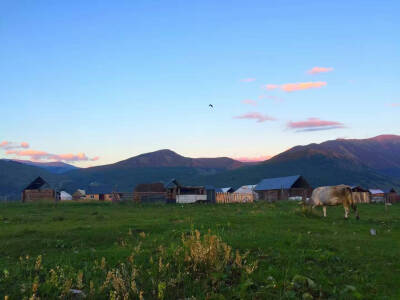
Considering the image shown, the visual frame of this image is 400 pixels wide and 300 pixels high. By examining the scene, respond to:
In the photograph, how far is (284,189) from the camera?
7362cm

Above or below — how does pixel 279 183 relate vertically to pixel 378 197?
above

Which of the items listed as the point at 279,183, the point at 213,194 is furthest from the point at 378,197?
the point at 213,194

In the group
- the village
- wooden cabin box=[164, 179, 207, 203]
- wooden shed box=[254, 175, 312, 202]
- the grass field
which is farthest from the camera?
wooden shed box=[254, 175, 312, 202]

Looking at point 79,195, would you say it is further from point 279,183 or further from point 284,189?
point 284,189

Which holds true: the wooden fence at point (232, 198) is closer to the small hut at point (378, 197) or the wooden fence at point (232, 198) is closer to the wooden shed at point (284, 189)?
the wooden shed at point (284, 189)

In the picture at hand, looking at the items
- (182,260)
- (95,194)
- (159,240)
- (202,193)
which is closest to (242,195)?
(202,193)

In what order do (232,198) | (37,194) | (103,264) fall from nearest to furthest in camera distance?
(103,264)
(232,198)
(37,194)

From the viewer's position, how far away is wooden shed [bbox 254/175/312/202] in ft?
237

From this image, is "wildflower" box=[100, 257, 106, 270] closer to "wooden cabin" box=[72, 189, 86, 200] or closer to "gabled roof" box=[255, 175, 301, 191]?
"gabled roof" box=[255, 175, 301, 191]

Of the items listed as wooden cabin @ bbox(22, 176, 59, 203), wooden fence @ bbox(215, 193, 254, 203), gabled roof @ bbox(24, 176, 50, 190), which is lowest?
wooden fence @ bbox(215, 193, 254, 203)

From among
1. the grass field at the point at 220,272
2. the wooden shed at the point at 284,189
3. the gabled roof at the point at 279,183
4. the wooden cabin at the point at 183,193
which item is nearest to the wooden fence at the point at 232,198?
the wooden cabin at the point at 183,193

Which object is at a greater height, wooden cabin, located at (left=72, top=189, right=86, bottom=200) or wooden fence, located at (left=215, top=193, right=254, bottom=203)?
wooden fence, located at (left=215, top=193, right=254, bottom=203)

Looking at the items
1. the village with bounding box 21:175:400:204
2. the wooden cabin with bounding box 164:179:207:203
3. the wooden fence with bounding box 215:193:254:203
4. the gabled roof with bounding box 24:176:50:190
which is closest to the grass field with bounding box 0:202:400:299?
the village with bounding box 21:175:400:204

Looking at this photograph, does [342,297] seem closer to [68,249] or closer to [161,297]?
[161,297]
